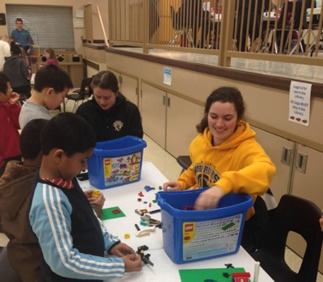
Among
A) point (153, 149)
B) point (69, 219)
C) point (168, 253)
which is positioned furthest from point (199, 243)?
point (153, 149)

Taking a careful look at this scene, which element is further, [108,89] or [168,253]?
[108,89]

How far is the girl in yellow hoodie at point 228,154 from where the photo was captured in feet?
4.35

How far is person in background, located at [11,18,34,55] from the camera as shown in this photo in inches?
356

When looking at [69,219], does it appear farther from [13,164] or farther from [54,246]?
[13,164]

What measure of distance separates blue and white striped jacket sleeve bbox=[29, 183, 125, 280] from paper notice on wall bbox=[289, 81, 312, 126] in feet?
5.04

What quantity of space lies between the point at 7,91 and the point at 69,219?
1868 millimetres

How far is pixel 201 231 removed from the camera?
3.76 ft

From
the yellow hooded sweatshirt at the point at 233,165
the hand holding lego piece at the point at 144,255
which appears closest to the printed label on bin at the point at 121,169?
the yellow hooded sweatshirt at the point at 233,165

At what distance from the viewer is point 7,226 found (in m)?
1.17

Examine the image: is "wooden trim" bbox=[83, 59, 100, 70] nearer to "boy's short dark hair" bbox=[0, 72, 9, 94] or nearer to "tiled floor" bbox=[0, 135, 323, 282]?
"tiled floor" bbox=[0, 135, 323, 282]

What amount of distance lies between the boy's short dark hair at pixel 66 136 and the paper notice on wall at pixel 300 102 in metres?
1.44

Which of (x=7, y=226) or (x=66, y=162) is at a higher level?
(x=66, y=162)

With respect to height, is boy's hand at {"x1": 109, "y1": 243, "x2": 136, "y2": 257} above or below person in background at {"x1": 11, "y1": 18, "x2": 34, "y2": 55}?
below

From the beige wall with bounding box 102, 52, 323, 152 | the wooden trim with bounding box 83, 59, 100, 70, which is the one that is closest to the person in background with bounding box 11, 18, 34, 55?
the wooden trim with bounding box 83, 59, 100, 70
